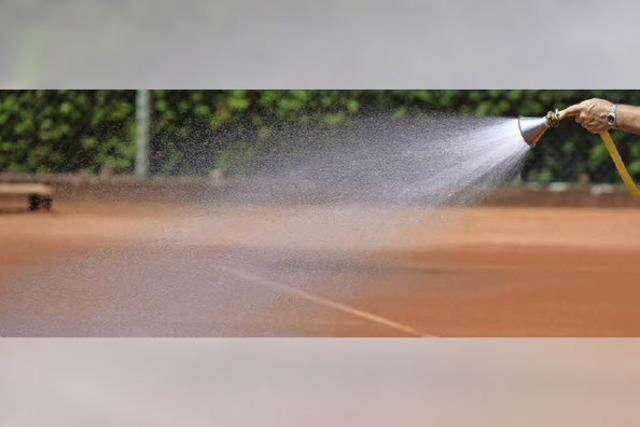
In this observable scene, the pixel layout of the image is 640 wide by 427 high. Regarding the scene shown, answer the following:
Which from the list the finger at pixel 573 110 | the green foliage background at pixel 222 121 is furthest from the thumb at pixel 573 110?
the green foliage background at pixel 222 121

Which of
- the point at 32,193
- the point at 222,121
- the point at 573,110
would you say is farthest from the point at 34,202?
the point at 573,110

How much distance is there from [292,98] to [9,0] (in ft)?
15.6

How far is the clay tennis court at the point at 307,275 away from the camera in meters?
5.29

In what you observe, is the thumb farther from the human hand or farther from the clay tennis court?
the clay tennis court

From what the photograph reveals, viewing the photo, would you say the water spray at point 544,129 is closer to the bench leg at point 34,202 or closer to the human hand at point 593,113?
the human hand at point 593,113

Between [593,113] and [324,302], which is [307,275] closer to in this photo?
[324,302]

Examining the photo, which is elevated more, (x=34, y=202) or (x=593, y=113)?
(x=34, y=202)

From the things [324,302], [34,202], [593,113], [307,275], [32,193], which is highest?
[32,193]

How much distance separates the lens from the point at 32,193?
11008 mm

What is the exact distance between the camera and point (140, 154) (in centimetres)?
1176

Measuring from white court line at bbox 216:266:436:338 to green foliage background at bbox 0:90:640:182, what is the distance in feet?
14.4

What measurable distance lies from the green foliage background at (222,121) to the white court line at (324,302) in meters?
4.38

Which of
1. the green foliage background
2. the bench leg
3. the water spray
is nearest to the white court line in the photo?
the water spray

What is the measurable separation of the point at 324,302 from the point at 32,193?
18.9ft
